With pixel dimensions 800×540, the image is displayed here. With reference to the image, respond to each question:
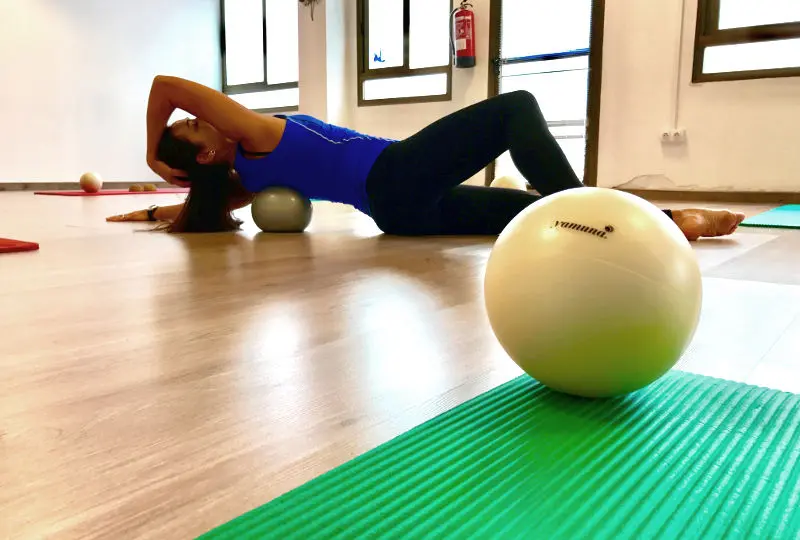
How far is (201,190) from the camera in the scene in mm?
2859

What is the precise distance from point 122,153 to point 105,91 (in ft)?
2.69

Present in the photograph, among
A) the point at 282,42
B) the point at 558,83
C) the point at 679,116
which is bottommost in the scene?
the point at 679,116

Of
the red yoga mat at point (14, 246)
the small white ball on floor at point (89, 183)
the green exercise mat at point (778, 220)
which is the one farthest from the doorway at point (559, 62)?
the red yoga mat at point (14, 246)

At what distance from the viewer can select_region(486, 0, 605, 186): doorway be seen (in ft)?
19.6

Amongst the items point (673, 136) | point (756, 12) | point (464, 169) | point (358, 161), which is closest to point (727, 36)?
point (756, 12)

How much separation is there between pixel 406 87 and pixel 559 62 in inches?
73.6

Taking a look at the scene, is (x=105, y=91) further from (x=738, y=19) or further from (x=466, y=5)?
(x=738, y=19)

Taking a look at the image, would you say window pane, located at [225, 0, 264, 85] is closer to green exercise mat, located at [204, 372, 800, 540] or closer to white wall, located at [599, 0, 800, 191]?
white wall, located at [599, 0, 800, 191]

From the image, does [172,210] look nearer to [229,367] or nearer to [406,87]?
[229,367]

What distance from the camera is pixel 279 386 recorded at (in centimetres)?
89

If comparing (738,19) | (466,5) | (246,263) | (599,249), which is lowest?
(246,263)

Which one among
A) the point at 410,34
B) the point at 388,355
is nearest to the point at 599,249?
the point at 388,355

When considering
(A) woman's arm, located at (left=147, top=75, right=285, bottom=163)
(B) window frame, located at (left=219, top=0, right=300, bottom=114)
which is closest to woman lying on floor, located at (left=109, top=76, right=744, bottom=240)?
(A) woman's arm, located at (left=147, top=75, right=285, bottom=163)

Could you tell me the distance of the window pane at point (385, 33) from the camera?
288 inches
